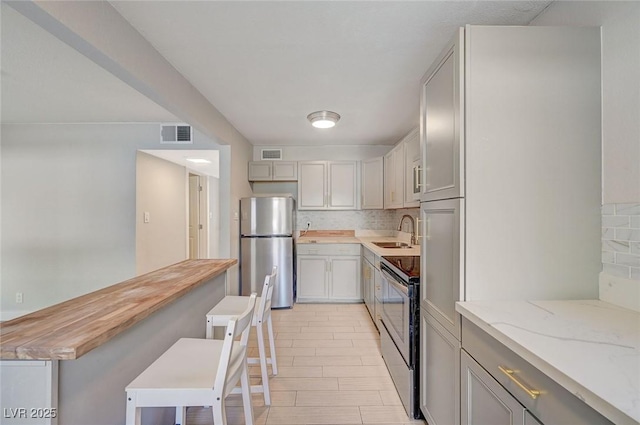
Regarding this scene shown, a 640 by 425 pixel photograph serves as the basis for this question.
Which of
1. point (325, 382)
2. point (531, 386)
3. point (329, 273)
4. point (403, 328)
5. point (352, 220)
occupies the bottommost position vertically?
point (325, 382)

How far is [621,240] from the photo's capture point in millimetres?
1099

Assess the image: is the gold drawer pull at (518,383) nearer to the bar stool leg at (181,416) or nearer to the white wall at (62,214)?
the bar stool leg at (181,416)

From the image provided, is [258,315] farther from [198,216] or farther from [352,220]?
[198,216]

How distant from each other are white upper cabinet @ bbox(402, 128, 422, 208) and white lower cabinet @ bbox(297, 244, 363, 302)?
124 centimetres

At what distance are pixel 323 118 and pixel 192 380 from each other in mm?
2509

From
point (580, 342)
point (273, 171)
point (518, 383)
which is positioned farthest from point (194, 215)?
point (580, 342)

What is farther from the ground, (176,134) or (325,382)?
(176,134)

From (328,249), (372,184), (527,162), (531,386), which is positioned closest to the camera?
(531,386)

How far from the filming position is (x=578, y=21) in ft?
4.14

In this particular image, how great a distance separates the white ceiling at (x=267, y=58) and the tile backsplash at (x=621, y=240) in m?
1.08

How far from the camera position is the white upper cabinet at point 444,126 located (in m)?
1.22

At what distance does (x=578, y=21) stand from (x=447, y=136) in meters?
0.76

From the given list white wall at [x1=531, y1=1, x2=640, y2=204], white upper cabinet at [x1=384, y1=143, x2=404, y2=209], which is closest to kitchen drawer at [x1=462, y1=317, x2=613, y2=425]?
white wall at [x1=531, y1=1, x2=640, y2=204]

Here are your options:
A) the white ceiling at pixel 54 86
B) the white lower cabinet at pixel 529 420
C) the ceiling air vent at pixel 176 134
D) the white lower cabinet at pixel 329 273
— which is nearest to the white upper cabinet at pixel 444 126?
the white lower cabinet at pixel 529 420
